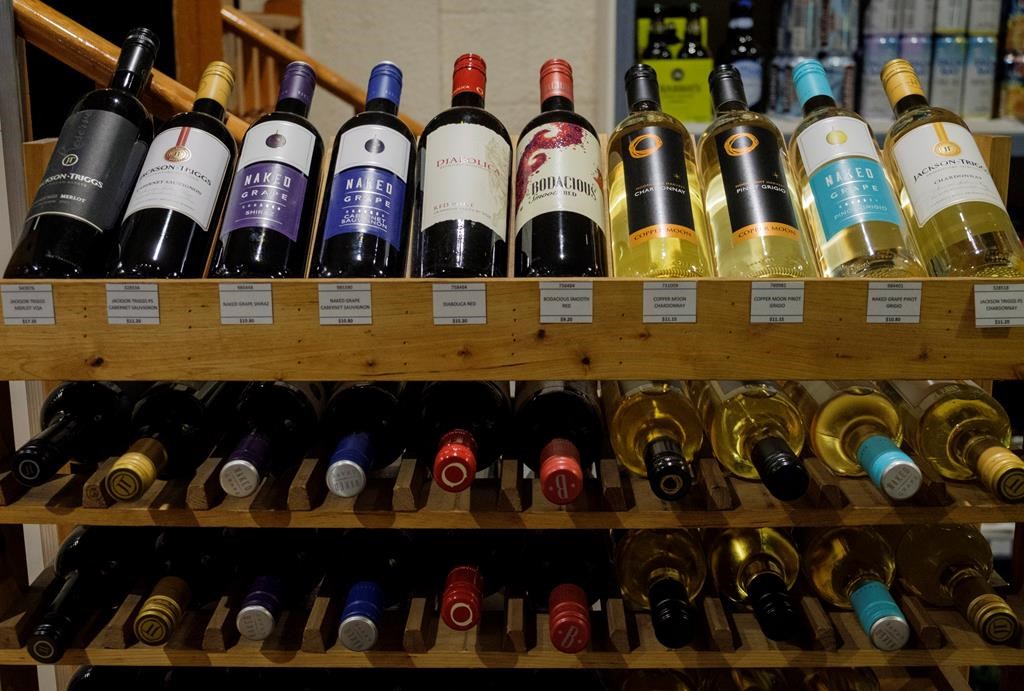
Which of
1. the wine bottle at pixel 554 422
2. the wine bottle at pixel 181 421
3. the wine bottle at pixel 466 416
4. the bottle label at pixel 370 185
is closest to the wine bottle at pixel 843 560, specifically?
the wine bottle at pixel 554 422

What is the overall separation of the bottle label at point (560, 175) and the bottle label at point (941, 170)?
1.14 ft

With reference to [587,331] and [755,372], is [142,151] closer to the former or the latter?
[587,331]

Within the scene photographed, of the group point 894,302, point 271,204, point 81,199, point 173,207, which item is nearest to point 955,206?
point 894,302

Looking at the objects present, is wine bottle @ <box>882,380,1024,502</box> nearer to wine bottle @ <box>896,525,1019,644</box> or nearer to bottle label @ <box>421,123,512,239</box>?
wine bottle @ <box>896,525,1019,644</box>

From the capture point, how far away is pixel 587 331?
0.85 meters

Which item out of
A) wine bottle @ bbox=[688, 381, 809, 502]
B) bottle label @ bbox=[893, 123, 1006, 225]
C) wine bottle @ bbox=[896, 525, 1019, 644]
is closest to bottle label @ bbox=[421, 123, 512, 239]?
wine bottle @ bbox=[688, 381, 809, 502]

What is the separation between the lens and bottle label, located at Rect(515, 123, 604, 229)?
0.90 meters

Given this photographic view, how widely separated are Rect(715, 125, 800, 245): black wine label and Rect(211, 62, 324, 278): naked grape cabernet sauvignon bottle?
478 mm

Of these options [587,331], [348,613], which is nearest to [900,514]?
[587,331]

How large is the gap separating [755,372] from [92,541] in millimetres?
831

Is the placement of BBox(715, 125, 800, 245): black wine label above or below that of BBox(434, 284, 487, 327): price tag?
above

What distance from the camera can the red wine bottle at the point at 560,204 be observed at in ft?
2.92

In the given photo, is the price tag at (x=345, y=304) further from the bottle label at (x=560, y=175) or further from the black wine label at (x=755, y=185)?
the black wine label at (x=755, y=185)

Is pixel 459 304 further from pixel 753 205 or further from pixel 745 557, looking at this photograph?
pixel 745 557
